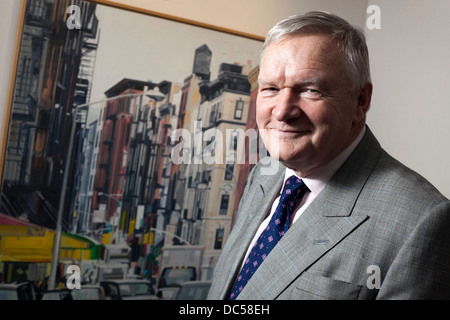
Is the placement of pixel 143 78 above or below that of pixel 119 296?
above

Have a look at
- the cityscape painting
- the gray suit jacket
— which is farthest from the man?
the cityscape painting

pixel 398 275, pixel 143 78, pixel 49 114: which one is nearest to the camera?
pixel 398 275

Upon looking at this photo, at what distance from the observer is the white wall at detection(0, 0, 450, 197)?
193cm

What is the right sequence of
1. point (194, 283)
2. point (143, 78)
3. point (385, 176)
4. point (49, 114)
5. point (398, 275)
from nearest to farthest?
point (398, 275) < point (385, 176) < point (49, 114) < point (143, 78) < point (194, 283)

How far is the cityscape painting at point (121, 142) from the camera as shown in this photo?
1826mm

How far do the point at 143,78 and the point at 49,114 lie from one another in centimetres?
41

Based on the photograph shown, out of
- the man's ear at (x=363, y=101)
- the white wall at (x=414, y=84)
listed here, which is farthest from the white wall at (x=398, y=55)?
the man's ear at (x=363, y=101)

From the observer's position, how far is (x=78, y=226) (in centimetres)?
192

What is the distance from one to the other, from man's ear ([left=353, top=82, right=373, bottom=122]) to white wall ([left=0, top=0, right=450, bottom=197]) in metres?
0.95

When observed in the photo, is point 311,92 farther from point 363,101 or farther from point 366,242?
point 366,242

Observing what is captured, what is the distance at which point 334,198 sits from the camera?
1072 millimetres

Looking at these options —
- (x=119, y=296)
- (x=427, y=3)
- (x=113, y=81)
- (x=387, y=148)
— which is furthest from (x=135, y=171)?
(x=427, y=3)

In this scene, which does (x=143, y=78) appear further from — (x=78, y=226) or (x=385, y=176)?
(x=385, y=176)

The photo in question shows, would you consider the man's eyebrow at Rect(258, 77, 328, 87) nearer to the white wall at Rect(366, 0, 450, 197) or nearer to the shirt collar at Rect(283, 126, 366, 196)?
the shirt collar at Rect(283, 126, 366, 196)
